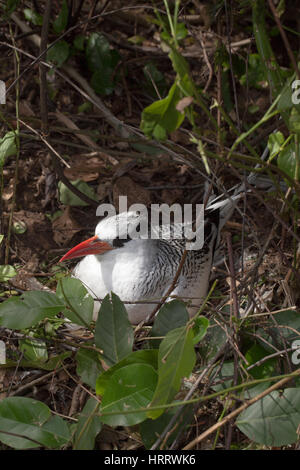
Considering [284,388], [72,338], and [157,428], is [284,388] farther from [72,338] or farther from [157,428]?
[72,338]

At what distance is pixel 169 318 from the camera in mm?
2104

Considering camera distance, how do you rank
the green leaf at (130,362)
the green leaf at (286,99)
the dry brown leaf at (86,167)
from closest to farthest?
the green leaf at (286,99) → the green leaf at (130,362) → the dry brown leaf at (86,167)

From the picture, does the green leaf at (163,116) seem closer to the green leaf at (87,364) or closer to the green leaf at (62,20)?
the green leaf at (87,364)

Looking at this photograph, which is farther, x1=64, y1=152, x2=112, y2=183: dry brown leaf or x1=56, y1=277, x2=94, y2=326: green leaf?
x1=64, y1=152, x2=112, y2=183: dry brown leaf

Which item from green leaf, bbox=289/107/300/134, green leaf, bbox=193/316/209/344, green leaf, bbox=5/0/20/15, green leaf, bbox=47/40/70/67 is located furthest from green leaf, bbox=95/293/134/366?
green leaf, bbox=47/40/70/67

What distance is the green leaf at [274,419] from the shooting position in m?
1.74

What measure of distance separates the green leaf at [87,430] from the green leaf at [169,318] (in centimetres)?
39

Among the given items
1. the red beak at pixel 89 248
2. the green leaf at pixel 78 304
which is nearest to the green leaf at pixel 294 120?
the green leaf at pixel 78 304

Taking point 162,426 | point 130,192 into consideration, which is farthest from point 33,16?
point 162,426

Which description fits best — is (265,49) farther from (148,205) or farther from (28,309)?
(148,205)

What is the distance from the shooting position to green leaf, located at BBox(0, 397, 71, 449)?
1.83 m

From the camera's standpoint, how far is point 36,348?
221cm

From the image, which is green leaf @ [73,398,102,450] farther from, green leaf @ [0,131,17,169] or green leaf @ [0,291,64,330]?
green leaf @ [0,131,17,169]

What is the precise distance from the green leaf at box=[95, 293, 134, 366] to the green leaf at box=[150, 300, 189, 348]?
0.49ft
